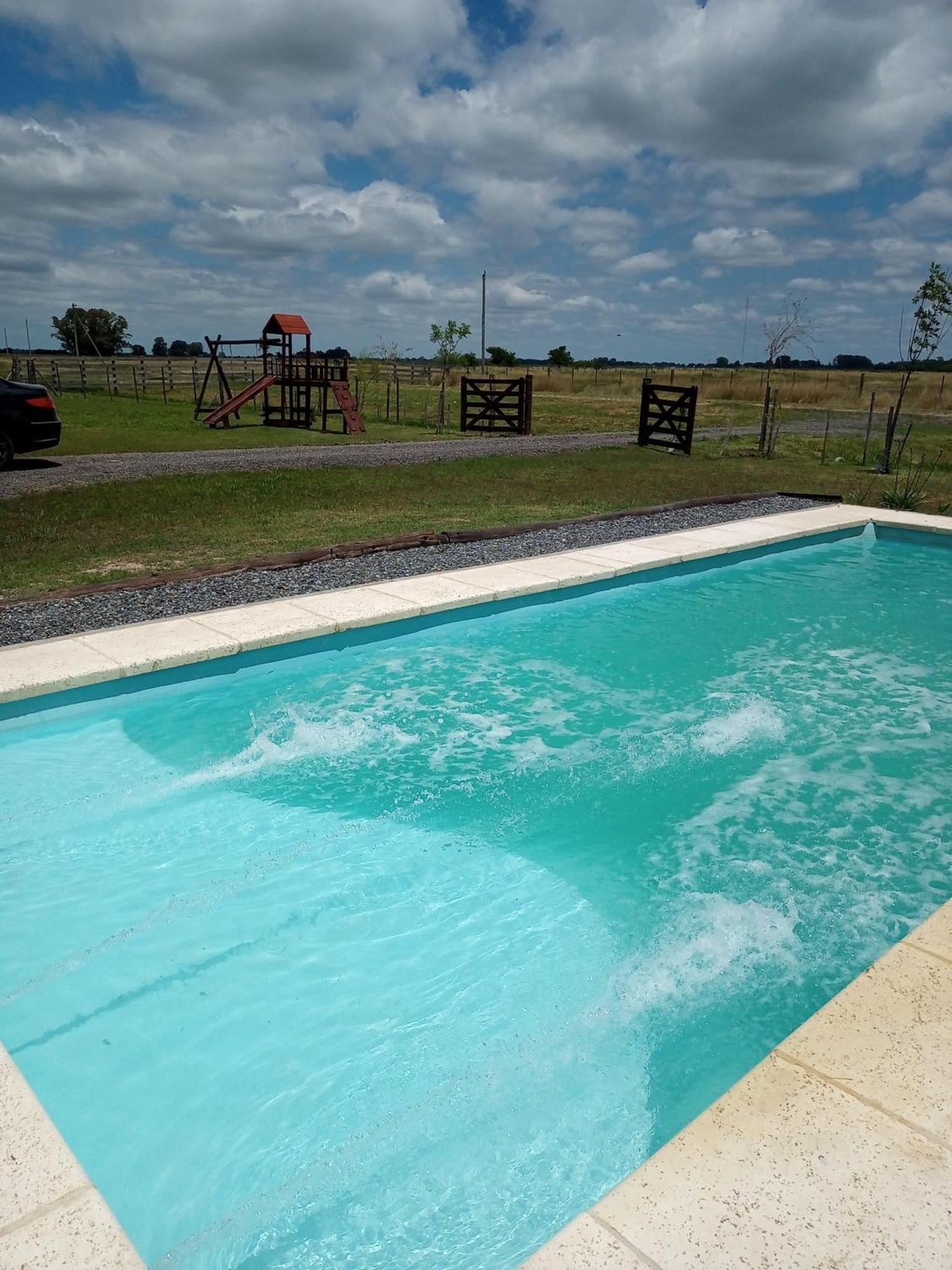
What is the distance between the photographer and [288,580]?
25.8 feet

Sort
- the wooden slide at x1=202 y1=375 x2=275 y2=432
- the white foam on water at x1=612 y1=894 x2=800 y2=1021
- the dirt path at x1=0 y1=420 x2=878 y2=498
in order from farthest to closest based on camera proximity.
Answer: the wooden slide at x1=202 y1=375 x2=275 y2=432
the dirt path at x1=0 y1=420 x2=878 y2=498
the white foam on water at x1=612 y1=894 x2=800 y2=1021

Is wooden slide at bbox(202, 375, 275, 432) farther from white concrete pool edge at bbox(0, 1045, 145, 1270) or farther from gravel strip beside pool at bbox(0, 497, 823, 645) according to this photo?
white concrete pool edge at bbox(0, 1045, 145, 1270)

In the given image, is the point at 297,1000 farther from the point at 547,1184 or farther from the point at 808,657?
the point at 808,657

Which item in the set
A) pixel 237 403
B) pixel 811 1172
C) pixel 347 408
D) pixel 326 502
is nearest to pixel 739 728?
pixel 811 1172

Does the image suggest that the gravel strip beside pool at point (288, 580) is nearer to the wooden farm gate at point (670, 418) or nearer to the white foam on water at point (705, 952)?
the white foam on water at point (705, 952)

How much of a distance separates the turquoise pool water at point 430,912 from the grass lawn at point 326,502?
318 cm

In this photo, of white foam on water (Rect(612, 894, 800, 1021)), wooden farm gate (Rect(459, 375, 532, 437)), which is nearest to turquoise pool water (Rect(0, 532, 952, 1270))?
white foam on water (Rect(612, 894, 800, 1021))

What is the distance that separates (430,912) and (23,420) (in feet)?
43.1

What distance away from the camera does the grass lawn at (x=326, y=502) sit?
8.86m

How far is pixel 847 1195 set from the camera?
2133mm

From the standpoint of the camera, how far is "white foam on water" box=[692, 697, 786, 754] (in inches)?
228

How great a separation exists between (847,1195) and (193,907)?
287 centimetres

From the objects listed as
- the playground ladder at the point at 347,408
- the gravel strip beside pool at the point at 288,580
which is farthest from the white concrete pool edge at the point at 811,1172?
the playground ladder at the point at 347,408

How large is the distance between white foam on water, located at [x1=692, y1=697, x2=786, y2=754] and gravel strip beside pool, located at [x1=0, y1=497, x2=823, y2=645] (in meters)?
3.23
